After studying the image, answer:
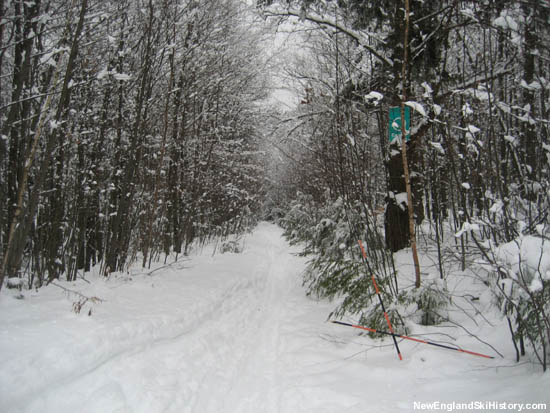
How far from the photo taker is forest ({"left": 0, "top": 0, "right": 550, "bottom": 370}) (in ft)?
10.8

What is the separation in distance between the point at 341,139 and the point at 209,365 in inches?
133

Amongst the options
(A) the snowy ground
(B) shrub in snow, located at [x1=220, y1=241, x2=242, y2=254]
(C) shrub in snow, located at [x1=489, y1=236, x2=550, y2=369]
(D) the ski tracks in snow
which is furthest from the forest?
(B) shrub in snow, located at [x1=220, y1=241, x2=242, y2=254]

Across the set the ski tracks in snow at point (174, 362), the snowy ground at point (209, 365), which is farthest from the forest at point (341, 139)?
the ski tracks in snow at point (174, 362)

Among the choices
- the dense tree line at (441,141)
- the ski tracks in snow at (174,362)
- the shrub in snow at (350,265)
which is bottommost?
the ski tracks in snow at (174,362)

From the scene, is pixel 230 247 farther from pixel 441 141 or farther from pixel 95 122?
pixel 441 141

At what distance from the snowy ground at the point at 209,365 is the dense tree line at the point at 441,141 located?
1.59 ft

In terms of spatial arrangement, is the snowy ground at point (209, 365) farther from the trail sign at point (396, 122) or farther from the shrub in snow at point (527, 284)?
the trail sign at point (396, 122)

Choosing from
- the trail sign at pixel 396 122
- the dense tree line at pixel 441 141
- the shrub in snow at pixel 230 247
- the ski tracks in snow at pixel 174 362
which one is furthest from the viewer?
the shrub in snow at pixel 230 247

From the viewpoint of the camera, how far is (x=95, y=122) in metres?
6.12

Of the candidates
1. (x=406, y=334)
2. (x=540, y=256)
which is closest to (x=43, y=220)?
(x=406, y=334)

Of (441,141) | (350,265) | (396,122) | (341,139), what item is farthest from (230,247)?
(396,122)

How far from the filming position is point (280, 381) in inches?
126

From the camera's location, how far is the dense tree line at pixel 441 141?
2.90 metres

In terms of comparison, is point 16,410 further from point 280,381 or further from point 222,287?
point 222,287
